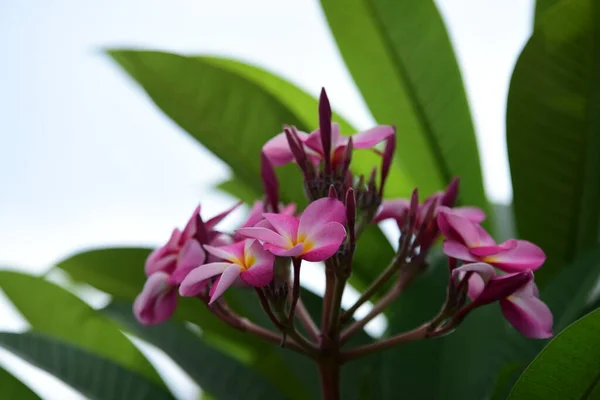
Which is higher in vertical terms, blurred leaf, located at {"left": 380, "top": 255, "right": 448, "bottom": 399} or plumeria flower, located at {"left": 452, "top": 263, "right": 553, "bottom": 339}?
plumeria flower, located at {"left": 452, "top": 263, "right": 553, "bottom": 339}

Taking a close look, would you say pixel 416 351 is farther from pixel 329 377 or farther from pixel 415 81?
pixel 415 81

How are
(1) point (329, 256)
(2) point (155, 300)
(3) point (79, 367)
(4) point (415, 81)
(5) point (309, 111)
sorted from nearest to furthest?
(1) point (329, 256) < (2) point (155, 300) < (3) point (79, 367) < (4) point (415, 81) < (5) point (309, 111)

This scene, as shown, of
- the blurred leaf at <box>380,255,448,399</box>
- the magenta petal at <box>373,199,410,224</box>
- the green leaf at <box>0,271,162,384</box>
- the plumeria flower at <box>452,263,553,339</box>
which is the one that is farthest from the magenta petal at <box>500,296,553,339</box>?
the green leaf at <box>0,271,162,384</box>

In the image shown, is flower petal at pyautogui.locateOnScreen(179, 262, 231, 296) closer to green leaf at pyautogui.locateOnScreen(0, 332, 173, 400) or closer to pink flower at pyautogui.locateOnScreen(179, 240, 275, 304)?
pink flower at pyautogui.locateOnScreen(179, 240, 275, 304)

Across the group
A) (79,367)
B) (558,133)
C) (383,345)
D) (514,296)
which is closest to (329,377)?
(383,345)

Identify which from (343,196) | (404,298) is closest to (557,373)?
(343,196)

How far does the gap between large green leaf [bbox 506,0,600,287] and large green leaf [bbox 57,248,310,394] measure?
348 millimetres

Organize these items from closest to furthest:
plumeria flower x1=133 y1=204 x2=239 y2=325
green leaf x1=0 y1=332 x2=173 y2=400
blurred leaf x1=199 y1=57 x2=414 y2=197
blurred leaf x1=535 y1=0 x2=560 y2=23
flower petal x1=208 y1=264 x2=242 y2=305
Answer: flower petal x1=208 y1=264 x2=242 y2=305
plumeria flower x1=133 y1=204 x2=239 y2=325
green leaf x1=0 y1=332 x2=173 y2=400
blurred leaf x1=535 y1=0 x2=560 y2=23
blurred leaf x1=199 y1=57 x2=414 y2=197

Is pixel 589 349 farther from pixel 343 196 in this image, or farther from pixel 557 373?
pixel 343 196

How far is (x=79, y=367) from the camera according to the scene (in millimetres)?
634

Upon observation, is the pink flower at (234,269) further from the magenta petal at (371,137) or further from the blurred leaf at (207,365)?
the blurred leaf at (207,365)

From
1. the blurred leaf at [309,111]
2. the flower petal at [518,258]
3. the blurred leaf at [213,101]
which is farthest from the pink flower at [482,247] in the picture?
the blurred leaf at [309,111]

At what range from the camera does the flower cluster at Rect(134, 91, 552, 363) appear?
16.3 inches

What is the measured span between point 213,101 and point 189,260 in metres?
0.31
